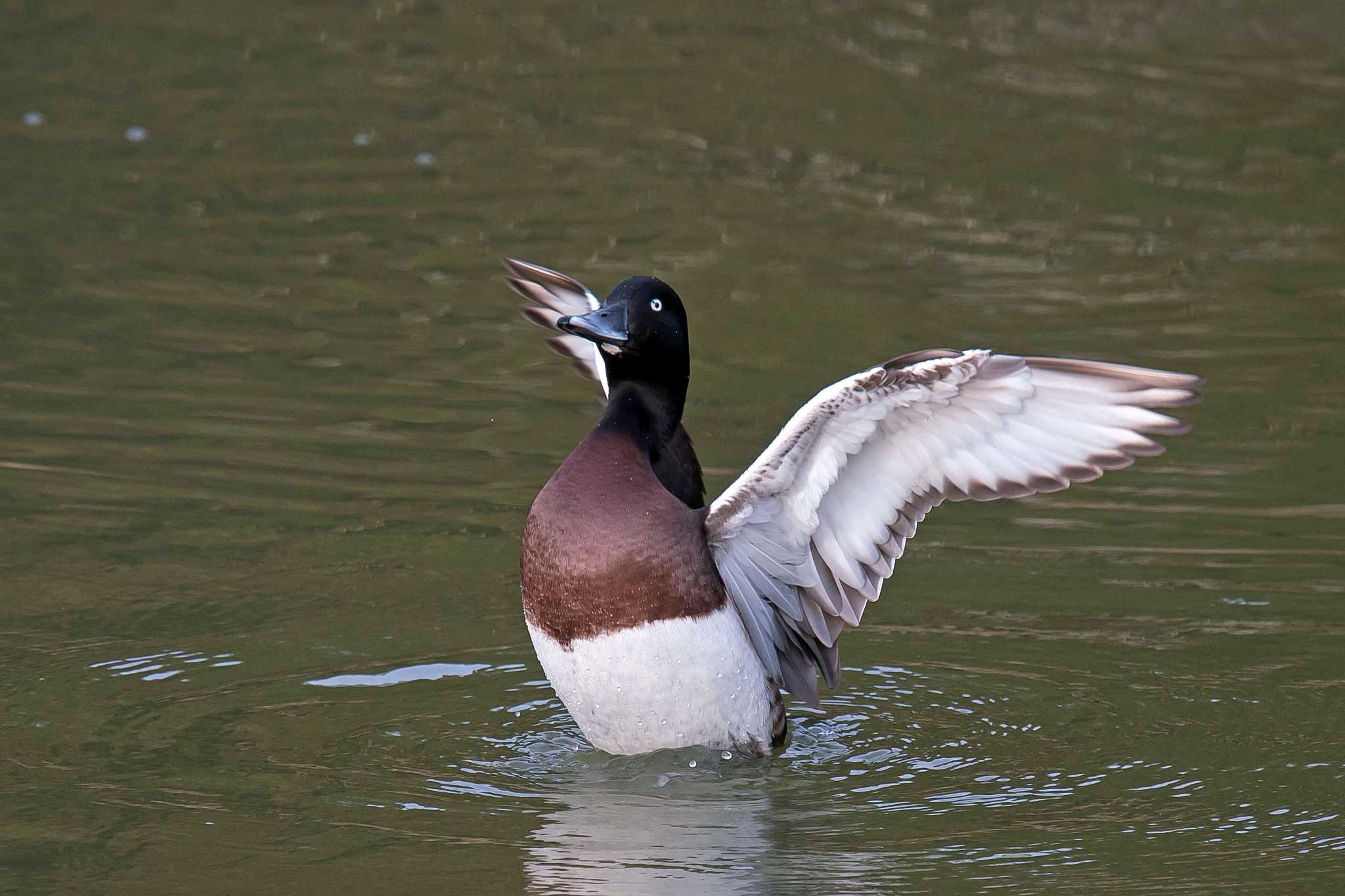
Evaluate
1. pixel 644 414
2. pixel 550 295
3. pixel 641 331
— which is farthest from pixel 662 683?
pixel 550 295

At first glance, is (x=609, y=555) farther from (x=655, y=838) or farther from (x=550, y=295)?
(x=550, y=295)

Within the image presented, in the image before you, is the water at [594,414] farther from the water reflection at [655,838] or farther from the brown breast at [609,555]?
the brown breast at [609,555]

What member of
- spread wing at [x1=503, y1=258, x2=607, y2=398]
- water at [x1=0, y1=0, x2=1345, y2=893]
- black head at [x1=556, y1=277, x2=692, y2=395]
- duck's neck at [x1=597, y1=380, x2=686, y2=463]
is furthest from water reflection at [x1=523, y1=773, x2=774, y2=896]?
spread wing at [x1=503, y1=258, x2=607, y2=398]

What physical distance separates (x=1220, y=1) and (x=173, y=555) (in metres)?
12.6

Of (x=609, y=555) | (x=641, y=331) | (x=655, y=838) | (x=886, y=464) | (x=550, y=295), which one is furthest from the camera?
(x=550, y=295)

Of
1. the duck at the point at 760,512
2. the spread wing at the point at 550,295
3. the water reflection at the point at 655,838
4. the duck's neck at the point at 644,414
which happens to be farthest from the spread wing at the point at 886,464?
the spread wing at the point at 550,295

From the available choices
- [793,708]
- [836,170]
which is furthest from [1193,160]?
[793,708]

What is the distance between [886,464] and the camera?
21.7ft

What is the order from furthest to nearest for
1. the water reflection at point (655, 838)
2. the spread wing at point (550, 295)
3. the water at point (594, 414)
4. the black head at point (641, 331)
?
the spread wing at point (550, 295)
the black head at point (641, 331)
the water at point (594, 414)
the water reflection at point (655, 838)

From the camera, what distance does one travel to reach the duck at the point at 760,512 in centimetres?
632

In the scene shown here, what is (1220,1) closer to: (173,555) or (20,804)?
(173,555)

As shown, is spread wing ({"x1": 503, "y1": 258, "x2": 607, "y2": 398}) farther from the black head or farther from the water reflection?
the water reflection

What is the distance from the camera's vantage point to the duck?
20.7 ft

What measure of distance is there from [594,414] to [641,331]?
136 inches
